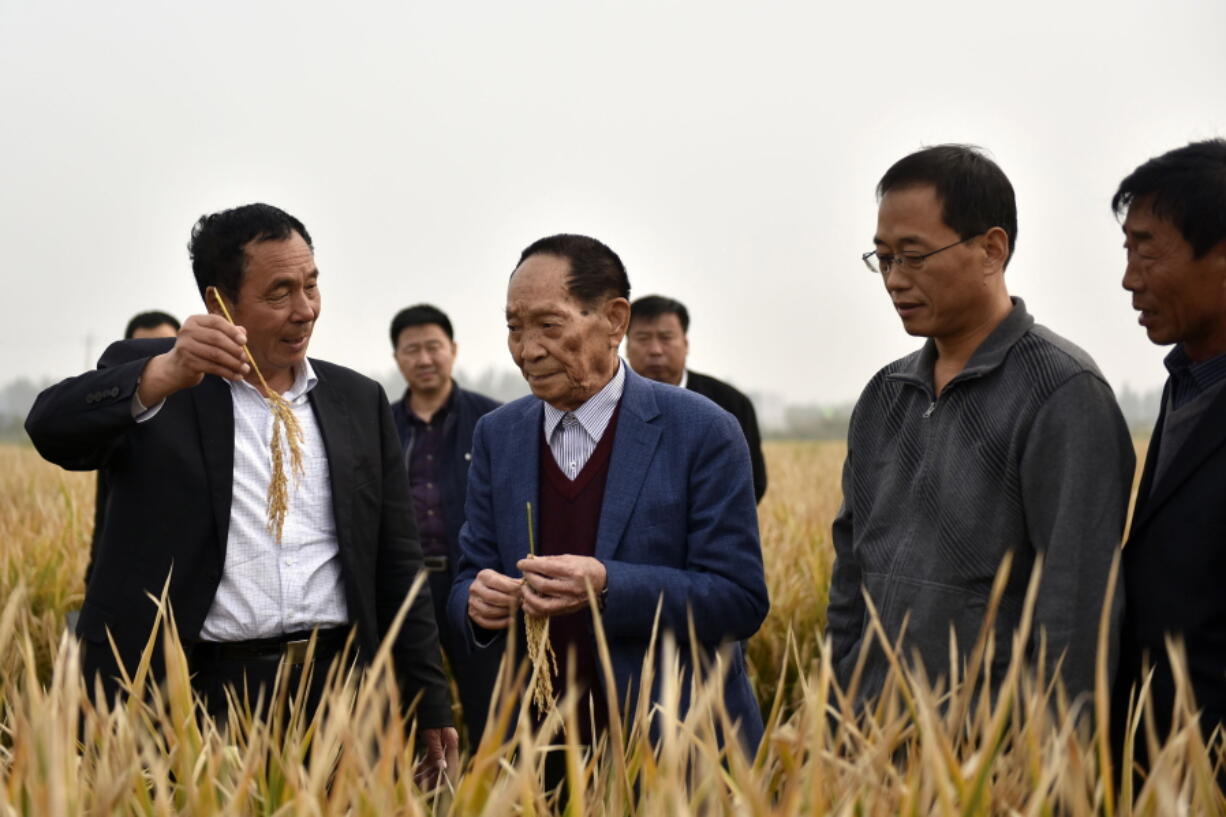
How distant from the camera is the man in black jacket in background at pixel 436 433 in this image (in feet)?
17.1

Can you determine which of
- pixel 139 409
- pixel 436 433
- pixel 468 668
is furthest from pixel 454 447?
pixel 139 409

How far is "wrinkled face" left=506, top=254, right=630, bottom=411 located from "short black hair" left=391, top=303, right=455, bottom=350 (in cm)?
349

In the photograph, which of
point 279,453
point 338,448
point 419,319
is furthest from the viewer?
point 419,319

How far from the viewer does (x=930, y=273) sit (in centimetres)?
216

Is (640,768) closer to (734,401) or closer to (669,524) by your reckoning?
(669,524)

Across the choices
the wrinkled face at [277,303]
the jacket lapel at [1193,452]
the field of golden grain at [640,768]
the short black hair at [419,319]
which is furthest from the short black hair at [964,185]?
the short black hair at [419,319]

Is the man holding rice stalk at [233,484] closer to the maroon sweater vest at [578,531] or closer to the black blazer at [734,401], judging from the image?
the maroon sweater vest at [578,531]

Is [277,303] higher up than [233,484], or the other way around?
[277,303]

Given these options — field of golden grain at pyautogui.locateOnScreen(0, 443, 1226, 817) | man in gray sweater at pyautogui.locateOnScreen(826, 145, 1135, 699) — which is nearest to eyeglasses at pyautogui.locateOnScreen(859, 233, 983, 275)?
man in gray sweater at pyautogui.locateOnScreen(826, 145, 1135, 699)

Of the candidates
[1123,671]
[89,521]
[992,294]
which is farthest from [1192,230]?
[89,521]

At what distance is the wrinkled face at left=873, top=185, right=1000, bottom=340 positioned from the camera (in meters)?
2.16

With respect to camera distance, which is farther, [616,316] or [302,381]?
[302,381]

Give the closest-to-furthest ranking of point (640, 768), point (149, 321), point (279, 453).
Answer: point (640, 768) → point (279, 453) → point (149, 321)

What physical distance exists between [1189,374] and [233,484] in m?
1.94
